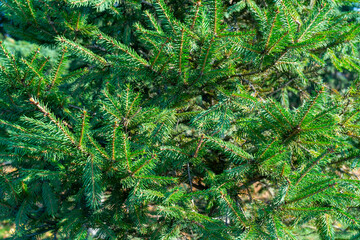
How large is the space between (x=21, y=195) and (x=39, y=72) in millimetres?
1341

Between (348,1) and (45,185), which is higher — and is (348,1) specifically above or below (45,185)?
above

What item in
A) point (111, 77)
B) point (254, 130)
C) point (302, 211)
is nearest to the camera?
point (302, 211)

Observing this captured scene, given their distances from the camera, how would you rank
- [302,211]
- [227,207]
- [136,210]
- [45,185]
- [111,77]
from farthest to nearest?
[111,77], [45,185], [136,210], [227,207], [302,211]

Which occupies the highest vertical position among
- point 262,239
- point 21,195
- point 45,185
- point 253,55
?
point 253,55

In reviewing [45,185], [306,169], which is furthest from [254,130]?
[45,185]

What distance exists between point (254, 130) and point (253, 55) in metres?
0.54

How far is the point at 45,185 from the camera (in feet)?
7.41

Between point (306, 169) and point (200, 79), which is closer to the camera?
point (306, 169)

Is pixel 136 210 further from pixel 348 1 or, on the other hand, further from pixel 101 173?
pixel 348 1

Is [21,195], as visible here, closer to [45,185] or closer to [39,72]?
[45,185]

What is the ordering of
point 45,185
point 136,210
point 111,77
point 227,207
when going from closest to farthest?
point 227,207, point 136,210, point 45,185, point 111,77

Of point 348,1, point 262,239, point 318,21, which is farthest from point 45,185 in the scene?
point 348,1

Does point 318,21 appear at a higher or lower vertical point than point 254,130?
higher

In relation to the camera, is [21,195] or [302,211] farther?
[21,195]
